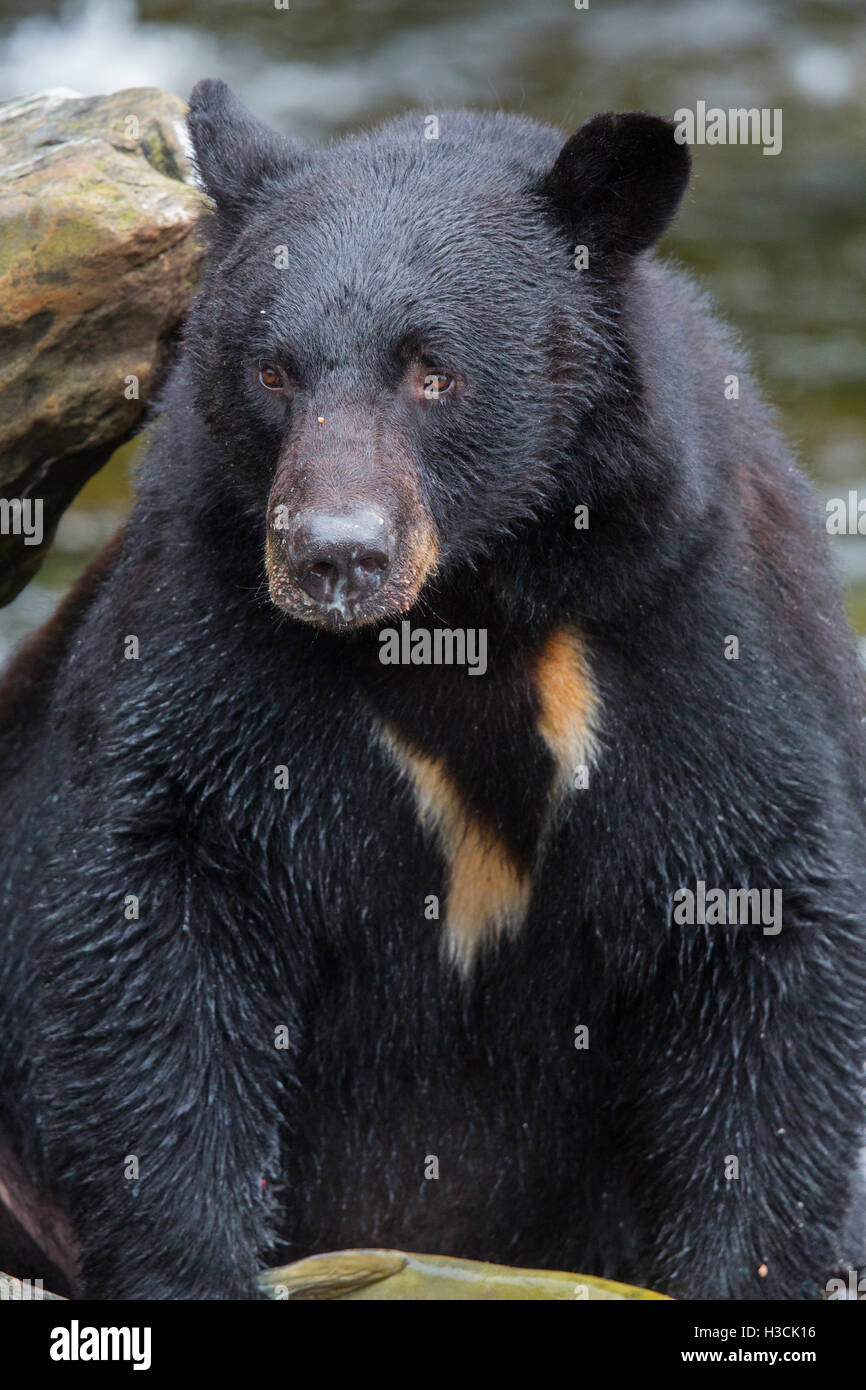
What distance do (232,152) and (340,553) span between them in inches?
75.0

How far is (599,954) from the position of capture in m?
7.53

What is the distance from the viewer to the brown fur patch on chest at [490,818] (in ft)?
23.7

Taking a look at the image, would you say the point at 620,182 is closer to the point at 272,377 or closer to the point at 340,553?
the point at 272,377

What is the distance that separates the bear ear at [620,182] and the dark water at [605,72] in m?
15.6

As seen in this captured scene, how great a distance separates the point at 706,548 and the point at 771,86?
18304mm

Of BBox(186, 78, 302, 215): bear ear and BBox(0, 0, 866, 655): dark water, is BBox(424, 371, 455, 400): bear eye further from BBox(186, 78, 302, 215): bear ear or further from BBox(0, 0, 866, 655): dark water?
BBox(0, 0, 866, 655): dark water

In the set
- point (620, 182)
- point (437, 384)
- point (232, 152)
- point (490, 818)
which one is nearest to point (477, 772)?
point (490, 818)

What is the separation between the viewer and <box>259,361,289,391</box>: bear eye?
6.59 meters

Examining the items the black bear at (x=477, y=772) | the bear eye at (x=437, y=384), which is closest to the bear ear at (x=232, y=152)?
the black bear at (x=477, y=772)

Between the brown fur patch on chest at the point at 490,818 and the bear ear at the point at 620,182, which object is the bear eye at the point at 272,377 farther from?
the brown fur patch on chest at the point at 490,818

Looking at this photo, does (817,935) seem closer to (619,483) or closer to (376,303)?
(619,483)

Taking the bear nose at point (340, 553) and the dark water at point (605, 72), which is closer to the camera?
the bear nose at point (340, 553)

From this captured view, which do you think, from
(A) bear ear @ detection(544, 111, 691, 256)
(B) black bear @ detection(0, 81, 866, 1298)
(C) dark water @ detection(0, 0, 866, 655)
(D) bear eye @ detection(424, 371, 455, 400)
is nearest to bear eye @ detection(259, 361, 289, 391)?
(B) black bear @ detection(0, 81, 866, 1298)

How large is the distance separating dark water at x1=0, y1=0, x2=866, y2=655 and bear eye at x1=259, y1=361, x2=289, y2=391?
16.0 metres
